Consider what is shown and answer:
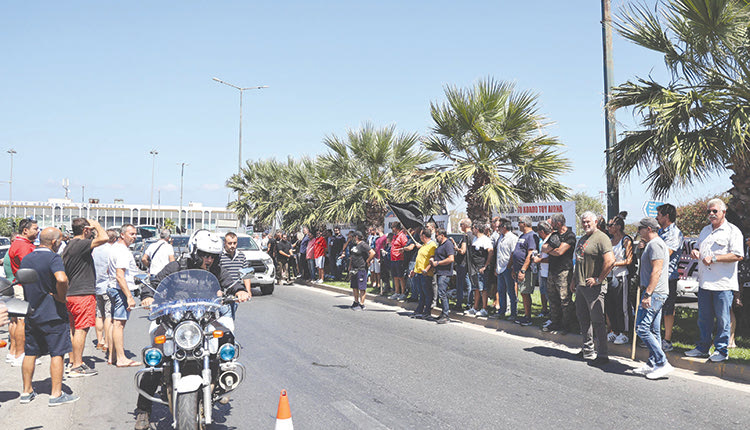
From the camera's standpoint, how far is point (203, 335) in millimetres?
4594

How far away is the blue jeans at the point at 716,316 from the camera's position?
22.6 feet

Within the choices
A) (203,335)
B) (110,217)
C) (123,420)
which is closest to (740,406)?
(203,335)

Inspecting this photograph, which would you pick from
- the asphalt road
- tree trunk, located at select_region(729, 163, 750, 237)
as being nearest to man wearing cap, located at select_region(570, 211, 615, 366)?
the asphalt road

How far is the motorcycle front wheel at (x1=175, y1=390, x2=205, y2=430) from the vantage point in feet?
13.8

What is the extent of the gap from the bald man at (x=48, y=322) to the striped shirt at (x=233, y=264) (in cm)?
159

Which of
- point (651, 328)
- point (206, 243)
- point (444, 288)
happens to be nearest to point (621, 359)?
point (651, 328)

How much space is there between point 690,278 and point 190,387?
11305mm

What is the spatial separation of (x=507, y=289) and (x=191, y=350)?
24.9ft

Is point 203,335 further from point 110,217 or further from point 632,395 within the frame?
point 110,217

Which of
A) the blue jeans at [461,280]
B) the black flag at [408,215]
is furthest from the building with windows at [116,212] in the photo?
the blue jeans at [461,280]

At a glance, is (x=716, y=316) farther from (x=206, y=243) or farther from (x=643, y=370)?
(x=206, y=243)

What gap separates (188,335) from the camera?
177 inches

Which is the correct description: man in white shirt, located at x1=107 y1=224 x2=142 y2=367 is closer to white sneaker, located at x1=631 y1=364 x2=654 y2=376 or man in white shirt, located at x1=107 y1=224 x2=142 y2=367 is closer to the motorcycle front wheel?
the motorcycle front wheel

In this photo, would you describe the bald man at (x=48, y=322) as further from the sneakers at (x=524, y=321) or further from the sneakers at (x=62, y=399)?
the sneakers at (x=524, y=321)
